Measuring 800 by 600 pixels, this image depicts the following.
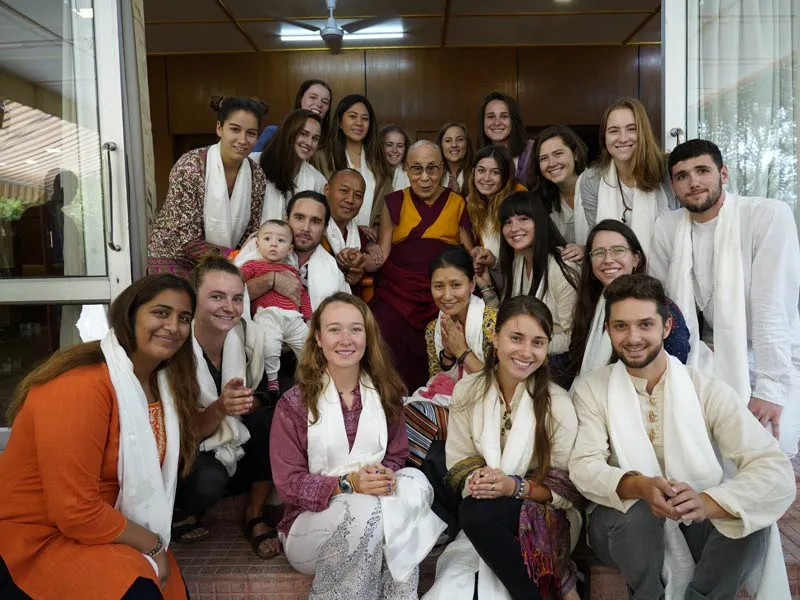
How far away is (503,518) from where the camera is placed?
214 cm

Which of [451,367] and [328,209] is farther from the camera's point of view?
[328,209]

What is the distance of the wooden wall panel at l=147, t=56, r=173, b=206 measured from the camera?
796cm

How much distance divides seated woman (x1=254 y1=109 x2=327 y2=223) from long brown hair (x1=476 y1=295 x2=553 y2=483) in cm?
155

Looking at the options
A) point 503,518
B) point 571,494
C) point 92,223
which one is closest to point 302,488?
point 503,518

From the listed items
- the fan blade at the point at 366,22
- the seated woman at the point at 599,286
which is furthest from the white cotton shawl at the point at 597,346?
the fan blade at the point at 366,22

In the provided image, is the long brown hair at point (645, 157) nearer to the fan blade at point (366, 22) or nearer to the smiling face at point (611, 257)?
the smiling face at point (611, 257)

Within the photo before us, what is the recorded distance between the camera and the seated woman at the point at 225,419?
240 cm

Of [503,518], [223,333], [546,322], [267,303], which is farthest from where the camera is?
[267,303]

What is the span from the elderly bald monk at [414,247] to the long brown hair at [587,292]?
0.81 m

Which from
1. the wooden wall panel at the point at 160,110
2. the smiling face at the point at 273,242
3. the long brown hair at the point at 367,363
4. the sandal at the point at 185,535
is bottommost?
the sandal at the point at 185,535

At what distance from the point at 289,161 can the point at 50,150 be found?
42.6 inches

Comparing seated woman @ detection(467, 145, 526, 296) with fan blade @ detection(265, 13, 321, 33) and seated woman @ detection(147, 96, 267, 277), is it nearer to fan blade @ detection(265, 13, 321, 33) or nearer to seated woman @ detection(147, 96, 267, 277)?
seated woman @ detection(147, 96, 267, 277)

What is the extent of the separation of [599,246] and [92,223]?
2221 mm

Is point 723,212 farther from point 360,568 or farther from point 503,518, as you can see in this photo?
point 360,568
